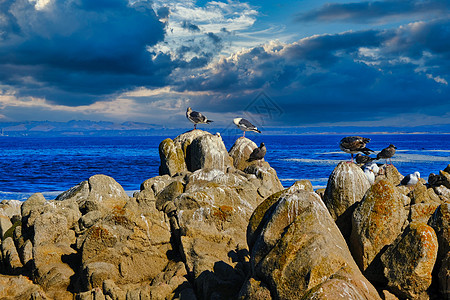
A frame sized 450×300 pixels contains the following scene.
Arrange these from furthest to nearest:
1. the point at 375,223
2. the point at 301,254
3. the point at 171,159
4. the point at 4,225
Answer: the point at 171,159 → the point at 4,225 → the point at 375,223 → the point at 301,254

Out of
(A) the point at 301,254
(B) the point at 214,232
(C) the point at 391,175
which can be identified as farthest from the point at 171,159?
(A) the point at 301,254

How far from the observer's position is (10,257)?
11.5m

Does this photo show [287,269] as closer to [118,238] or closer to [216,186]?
[118,238]

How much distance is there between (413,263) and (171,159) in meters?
15.2

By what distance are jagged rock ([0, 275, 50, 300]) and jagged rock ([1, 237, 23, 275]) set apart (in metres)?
1.49

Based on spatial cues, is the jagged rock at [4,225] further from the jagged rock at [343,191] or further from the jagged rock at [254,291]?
the jagged rock at [343,191]

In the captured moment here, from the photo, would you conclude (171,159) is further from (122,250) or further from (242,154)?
Result: (122,250)

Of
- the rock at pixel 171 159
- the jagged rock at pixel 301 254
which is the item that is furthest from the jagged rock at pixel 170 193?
the rock at pixel 171 159

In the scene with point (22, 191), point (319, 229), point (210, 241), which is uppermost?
point (319, 229)

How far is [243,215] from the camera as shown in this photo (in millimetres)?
11750

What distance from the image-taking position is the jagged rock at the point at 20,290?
360 inches

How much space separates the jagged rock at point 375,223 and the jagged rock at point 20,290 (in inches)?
256

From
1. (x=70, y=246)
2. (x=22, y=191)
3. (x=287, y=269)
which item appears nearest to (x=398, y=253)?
(x=287, y=269)

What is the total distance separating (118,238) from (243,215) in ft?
11.1
